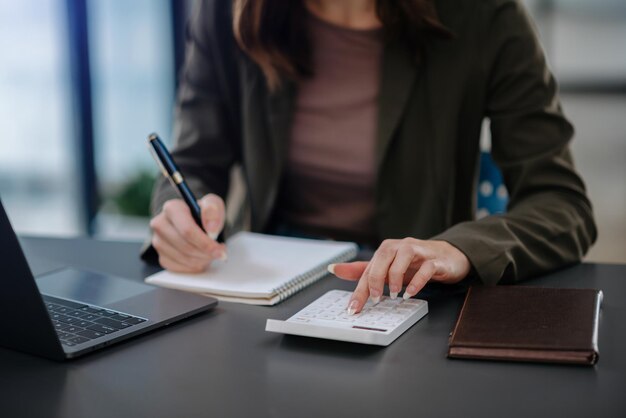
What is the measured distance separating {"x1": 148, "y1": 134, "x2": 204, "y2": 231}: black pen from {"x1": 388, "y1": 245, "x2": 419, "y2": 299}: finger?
0.35 meters

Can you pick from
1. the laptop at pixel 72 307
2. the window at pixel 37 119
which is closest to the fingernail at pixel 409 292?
the laptop at pixel 72 307

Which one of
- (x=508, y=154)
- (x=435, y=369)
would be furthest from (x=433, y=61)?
(x=435, y=369)

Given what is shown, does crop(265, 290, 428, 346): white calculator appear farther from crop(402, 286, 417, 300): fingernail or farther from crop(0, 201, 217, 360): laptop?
crop(0, 201, 217, 360): laptop

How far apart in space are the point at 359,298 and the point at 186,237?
0.33 m

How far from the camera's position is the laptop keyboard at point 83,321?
0.81 meters

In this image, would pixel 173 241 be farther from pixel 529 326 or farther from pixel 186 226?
pixel 529 326

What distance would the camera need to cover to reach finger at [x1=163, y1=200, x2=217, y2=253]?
1.05 m

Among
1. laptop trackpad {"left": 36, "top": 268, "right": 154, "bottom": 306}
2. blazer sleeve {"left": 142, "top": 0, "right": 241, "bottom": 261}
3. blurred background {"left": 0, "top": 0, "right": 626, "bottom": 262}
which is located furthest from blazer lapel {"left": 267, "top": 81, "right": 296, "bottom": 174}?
blurred background {"left": 0, "top": 0, "right": 626, "bottom": 262}

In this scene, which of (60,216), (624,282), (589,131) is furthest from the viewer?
(60,216)

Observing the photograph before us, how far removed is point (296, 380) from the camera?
2.31 feet

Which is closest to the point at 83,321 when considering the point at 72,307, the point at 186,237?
the point at 72,307

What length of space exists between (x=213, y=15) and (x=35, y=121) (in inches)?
96.2

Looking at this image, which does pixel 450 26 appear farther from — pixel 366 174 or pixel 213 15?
pixel 213 15

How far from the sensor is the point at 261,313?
0.92 metres
